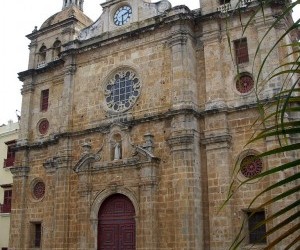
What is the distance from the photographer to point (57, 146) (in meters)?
17.3

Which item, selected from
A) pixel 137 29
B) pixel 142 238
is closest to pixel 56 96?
pixel 137 29

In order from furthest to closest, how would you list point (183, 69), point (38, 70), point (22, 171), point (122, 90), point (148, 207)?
point (38, 70)
point (22, 171)
point (122, 90)
point (183, 69)
point (148, 207)

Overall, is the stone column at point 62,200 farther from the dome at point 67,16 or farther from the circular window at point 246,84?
the circular window at point 246,84

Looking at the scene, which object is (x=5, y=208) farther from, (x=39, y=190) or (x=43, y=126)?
(x=43, y=126)

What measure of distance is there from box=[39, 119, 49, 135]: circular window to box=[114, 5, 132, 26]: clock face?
575 cm

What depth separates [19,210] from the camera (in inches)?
701

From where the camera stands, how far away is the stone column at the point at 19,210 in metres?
17.3

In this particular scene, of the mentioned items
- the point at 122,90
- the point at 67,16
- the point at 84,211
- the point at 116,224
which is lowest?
the point at 116,224

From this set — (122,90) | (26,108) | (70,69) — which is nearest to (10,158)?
(26,108)

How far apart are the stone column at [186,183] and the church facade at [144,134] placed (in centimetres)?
4

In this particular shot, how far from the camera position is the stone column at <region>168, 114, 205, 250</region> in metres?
12.7

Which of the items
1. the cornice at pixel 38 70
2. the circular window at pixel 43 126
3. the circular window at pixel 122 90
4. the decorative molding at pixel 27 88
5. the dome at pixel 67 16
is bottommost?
the circular window at pixel 43 126

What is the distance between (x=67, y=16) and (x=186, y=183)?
1167 cm

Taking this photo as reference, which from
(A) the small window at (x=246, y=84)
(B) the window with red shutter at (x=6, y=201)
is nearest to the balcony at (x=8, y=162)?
(B) the window with red shutter at (x=6, y=201)
